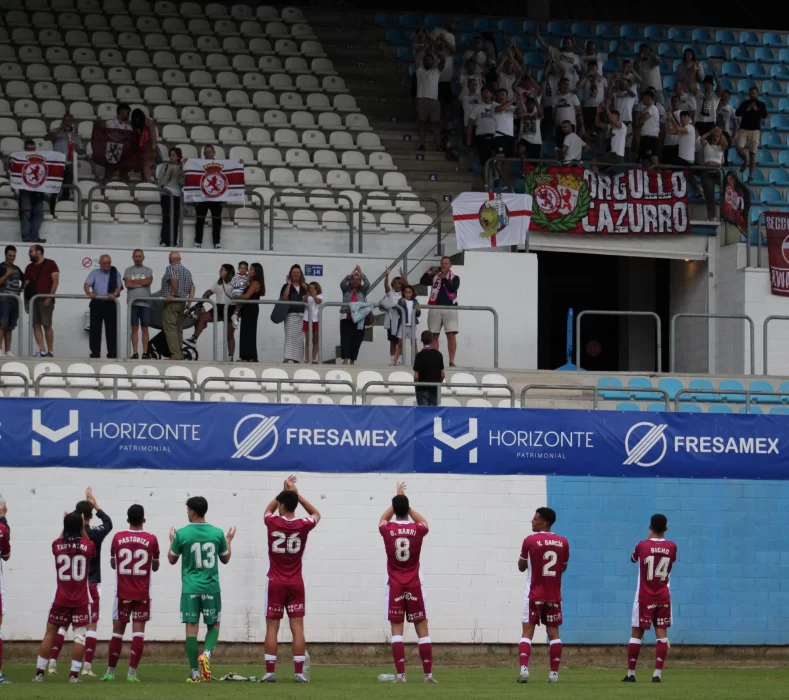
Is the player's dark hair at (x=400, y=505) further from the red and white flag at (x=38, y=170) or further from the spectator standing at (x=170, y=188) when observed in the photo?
the red and white flag at (x=38, y=170)

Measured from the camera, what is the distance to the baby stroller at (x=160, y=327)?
20.7 m

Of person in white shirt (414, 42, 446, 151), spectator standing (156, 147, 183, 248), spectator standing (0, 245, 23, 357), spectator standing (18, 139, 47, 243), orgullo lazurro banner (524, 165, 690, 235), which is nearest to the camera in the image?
spectator standing (0, 245, 23, 357)

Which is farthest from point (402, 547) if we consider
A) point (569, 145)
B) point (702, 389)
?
point (569, 145)

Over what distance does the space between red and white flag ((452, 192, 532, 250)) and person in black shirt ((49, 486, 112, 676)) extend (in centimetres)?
943

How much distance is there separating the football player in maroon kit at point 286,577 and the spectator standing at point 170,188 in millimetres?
10241

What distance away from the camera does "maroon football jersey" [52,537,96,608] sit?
14.0 m

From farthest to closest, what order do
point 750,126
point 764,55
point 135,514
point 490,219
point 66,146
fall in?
point 764,55 < point 750,126 < point 66,146 < point 490,219 < point 135,514

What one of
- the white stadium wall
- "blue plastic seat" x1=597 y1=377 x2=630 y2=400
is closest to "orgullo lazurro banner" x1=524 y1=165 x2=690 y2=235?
"blue plastic seat" x1=597 y1=377 x2=630 y2=400

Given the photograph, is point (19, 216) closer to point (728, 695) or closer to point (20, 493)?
point (20, 493)

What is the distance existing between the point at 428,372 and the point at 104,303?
15.5 ft

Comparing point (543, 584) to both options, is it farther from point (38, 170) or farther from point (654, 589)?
point (38, 170)

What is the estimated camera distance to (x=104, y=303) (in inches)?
807

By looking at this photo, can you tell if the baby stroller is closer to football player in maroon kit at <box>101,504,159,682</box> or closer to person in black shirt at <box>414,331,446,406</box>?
person in black shirt at <box>414,331,446,406</box>

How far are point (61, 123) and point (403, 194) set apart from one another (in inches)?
230
